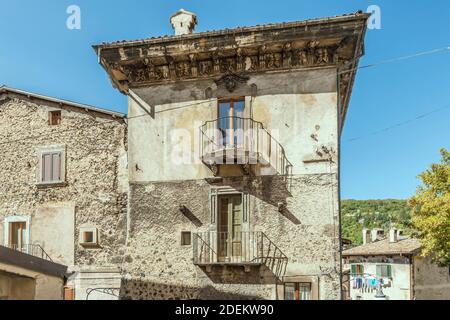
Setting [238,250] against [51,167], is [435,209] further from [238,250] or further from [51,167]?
[51,167]

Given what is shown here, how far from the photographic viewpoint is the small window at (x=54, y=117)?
17.0 meters

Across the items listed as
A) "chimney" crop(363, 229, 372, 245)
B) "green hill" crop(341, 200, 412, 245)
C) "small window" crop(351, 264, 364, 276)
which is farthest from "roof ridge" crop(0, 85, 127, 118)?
"green hill" crop(341, 200, 412, 245)

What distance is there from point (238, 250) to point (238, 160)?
2.49 metres

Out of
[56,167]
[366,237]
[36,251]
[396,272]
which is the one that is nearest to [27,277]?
[36,251]

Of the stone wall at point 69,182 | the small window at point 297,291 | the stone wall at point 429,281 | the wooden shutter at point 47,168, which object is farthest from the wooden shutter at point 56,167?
the stone wall at point 429,281

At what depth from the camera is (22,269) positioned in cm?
832

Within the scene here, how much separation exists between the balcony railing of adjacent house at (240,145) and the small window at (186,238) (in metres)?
2.07

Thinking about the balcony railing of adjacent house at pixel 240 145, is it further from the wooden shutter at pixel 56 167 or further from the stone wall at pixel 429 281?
the stone wall at pixel 429 281

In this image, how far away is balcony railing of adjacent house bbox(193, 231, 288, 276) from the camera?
1265 cm

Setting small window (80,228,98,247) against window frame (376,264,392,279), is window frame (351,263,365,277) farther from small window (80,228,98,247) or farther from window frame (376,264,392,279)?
small window (80,228,98,247)

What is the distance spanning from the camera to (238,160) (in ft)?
41.9

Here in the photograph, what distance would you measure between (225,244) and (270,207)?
64.4 inches

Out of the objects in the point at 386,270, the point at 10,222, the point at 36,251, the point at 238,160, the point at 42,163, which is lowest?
the point at 386,270
